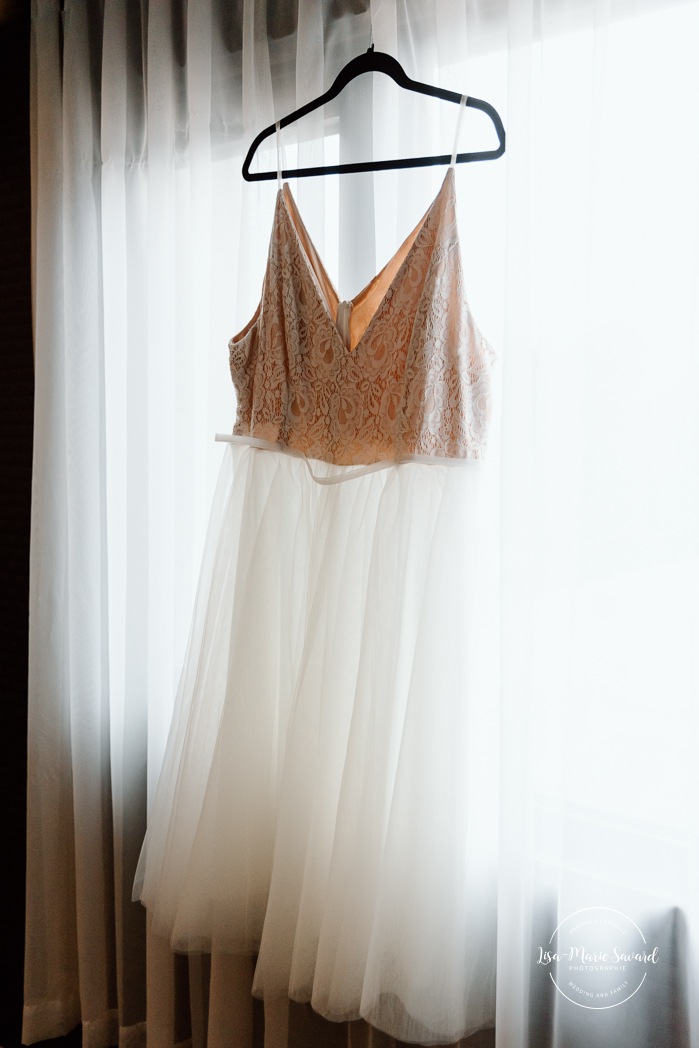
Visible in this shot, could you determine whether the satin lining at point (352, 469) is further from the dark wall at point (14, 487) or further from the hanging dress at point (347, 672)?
the dark wall at point (14, 487)

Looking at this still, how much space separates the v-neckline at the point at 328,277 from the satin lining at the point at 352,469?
178 millimetres

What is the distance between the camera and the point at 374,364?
4.01 feet

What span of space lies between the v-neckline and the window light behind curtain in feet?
0.27

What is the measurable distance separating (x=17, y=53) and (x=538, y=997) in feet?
7.18

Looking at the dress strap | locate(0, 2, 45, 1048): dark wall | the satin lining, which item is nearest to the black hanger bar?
the dress strap

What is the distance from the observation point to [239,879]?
1.31 metres

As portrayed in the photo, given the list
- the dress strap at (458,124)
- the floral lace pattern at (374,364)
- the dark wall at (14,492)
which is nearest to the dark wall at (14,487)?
the dark wall at (14,492)

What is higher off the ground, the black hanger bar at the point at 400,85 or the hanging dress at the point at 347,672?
the black hanger bar at the point at 400,85

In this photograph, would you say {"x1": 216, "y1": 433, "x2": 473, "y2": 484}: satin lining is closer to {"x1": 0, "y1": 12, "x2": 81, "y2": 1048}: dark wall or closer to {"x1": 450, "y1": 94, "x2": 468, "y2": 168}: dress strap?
{"x1": 450, "y1": 94, "x2": 468, "y2": 168}: dress strap

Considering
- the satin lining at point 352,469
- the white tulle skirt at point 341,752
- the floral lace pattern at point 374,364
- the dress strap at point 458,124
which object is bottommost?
the white tulle skirt at point 341,752

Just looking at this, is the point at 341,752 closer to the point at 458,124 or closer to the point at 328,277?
the point at 328,277

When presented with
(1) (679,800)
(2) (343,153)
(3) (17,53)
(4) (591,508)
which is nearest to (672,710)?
(1) (679,800)

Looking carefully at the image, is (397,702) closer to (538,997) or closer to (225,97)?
(538,997)

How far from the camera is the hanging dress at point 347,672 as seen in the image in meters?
1.13
